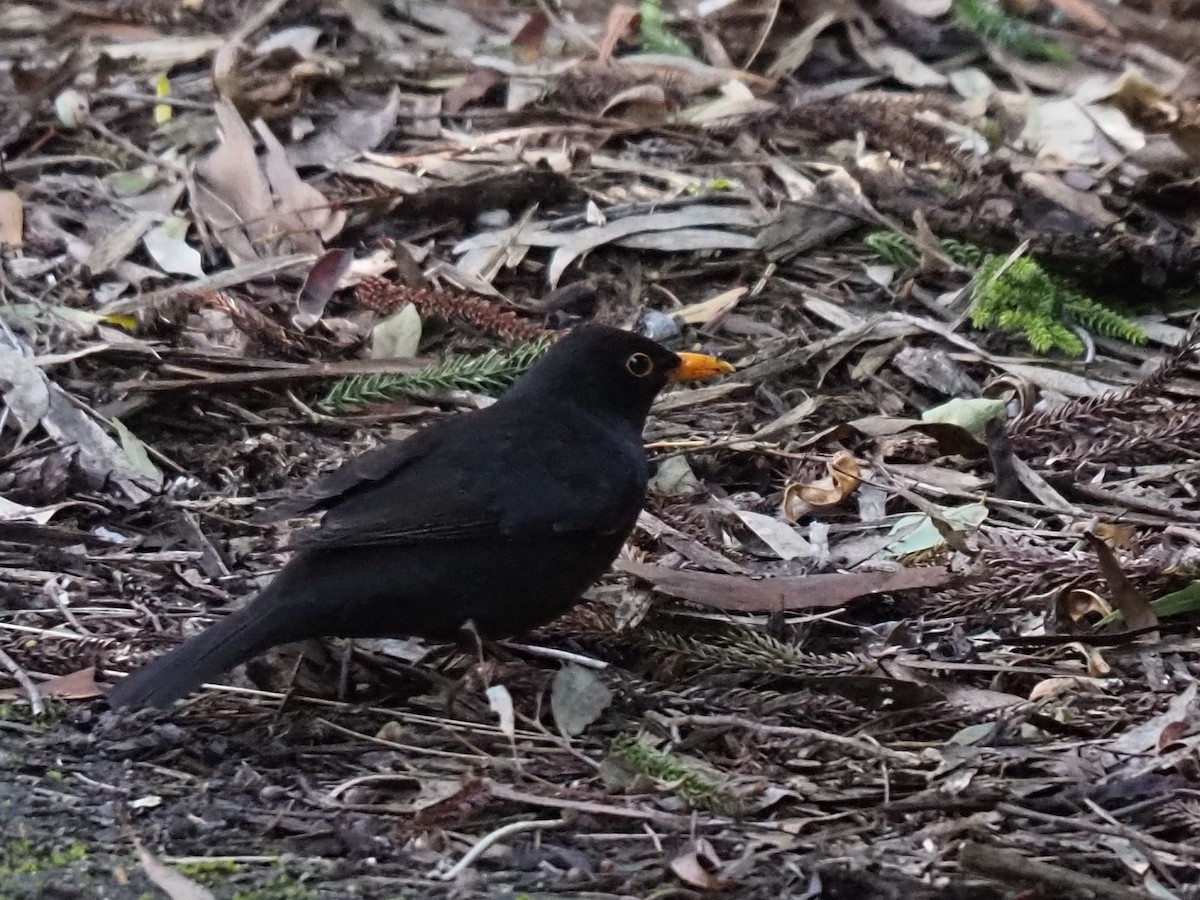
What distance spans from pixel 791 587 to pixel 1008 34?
4395 millimetres

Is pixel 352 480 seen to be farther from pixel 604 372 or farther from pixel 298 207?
pixel 298 207

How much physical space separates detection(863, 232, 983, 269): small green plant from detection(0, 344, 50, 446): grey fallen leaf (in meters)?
3.21

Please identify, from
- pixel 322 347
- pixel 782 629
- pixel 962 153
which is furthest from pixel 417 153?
pixel 782 629

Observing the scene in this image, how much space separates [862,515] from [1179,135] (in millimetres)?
2809

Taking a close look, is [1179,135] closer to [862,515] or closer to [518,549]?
[862,515]

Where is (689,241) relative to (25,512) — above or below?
above

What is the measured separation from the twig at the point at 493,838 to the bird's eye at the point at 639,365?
1.89 m

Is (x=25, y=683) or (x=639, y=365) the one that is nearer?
(x=25, y=683)

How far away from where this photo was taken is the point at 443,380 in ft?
18.1

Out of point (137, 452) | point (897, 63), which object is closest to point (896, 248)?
point (897, 63)

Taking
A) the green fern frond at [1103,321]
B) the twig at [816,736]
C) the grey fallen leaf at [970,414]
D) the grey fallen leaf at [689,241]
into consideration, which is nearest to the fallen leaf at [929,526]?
the grey fallen leaf at [970,414]

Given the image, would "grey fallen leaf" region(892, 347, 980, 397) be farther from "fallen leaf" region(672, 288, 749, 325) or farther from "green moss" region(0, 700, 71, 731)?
"green moss" region(0, 700, 71, 731)

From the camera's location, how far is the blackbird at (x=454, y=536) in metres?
4.03

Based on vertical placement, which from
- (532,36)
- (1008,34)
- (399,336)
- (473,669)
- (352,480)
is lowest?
(399,336)
